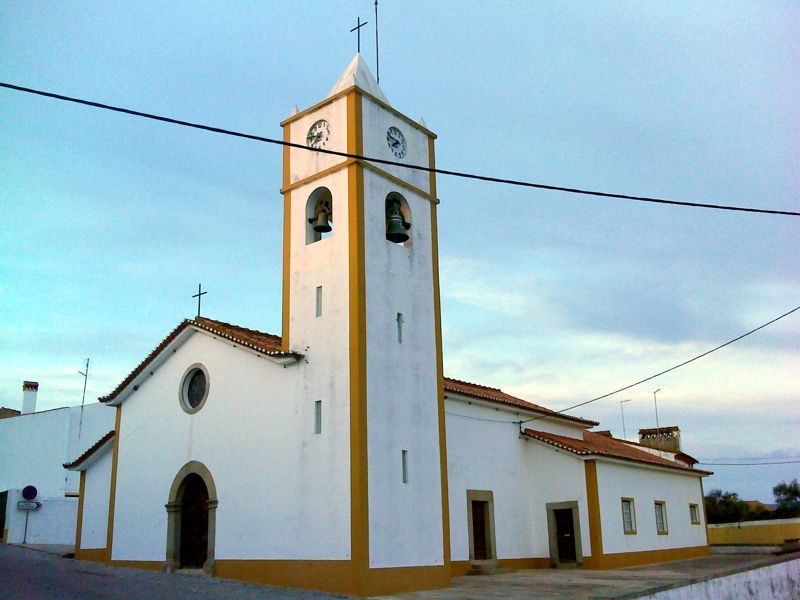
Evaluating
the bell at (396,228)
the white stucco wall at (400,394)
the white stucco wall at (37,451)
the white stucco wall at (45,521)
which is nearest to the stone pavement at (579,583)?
the white stucco wall at (400,394)

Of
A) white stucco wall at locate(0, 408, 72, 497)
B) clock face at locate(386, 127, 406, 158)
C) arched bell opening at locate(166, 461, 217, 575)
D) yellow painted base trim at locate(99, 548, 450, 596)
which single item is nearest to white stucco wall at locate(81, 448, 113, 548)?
arched bell opening at locate(166, 461, 217, 575)

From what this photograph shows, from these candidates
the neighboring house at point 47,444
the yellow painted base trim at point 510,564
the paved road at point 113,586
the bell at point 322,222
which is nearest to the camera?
the paved road at point 113,586

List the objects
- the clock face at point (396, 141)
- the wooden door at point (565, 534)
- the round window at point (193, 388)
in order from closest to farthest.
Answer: the clock face at point (396, 141) < the round window at point (193, 388) < the wooden door at point (565, 534)

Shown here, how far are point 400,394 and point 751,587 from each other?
11.3 m

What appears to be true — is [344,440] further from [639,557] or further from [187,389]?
[639,557]

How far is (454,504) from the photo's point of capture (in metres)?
20.5

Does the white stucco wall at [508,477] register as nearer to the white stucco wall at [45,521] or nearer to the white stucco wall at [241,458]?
the white stucco wall at [241,458]

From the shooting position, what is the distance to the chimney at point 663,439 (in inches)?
1515

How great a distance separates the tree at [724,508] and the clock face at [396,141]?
124 ft

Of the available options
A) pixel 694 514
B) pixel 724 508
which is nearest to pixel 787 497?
pixel 724 508

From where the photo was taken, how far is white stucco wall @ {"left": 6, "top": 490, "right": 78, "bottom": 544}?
1102 inches

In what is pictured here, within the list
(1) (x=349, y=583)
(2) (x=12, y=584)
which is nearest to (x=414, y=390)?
(1) (x=349, y=583)

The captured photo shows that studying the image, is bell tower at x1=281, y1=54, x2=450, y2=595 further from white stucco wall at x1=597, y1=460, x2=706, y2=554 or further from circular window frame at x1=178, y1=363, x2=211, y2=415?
white stucco wall at x1=597, y1=460, x2=706, y2=554

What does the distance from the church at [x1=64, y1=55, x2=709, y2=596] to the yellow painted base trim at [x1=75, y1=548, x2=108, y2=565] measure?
0.10 m
